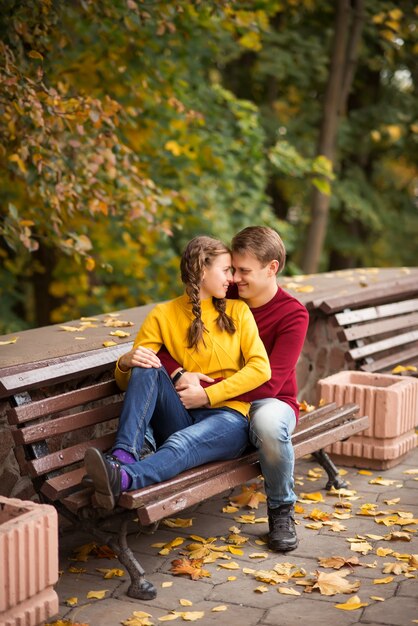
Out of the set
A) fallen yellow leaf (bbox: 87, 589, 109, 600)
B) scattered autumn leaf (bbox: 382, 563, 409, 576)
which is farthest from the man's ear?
fallen yellow leaf (bbox: 87, 589, 109, 600)

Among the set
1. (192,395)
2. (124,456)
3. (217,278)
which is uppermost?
(217,278)

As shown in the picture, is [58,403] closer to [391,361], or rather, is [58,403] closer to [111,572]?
[111,572]

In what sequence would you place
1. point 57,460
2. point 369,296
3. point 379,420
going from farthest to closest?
point 369,296
point 379,420
point 57,460

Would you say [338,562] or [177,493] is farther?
[338,562]

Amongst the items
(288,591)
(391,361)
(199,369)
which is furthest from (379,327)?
(288,591)

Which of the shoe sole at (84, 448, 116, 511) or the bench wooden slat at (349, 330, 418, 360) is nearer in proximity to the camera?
the shoe sole at (84, 448, 116, 511)

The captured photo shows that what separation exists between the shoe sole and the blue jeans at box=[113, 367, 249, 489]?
0.58ft

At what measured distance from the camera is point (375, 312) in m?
7.23

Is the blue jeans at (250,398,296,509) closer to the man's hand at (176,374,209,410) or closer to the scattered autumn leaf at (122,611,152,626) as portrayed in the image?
the man's hand at (176,374,209,410)

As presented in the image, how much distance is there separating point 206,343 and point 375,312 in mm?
2983

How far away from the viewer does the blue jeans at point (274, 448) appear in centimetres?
443

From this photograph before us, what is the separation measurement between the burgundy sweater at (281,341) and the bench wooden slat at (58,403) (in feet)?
1.10

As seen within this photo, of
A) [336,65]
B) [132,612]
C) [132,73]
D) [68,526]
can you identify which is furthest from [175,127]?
[132,612]

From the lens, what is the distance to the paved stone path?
12.3 ft
